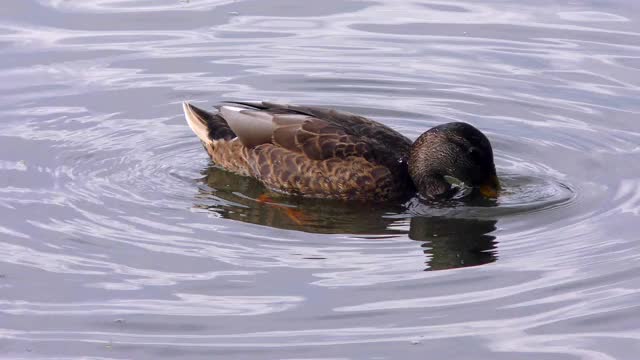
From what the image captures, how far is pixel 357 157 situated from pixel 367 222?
0.77 metres

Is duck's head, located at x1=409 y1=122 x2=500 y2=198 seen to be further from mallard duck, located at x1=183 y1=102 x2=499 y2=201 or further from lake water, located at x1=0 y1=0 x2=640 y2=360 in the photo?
lake water, located at x1=0 y1=0 x2=640 y2=360

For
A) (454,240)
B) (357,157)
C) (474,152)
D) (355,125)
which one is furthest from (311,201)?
(454,240)

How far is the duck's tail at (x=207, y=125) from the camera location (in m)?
13.0

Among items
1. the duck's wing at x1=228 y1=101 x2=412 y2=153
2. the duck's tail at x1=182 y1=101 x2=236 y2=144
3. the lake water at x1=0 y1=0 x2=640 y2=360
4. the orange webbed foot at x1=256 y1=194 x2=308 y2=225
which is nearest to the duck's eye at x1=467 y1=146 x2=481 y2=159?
the lake water at x1=0 y1=0 x2=640 y2=360

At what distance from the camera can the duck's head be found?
1188 cm

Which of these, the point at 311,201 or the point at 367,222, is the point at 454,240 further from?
the point at 311,201

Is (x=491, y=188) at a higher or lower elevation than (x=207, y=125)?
lower

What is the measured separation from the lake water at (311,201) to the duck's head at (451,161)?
222 millimetres

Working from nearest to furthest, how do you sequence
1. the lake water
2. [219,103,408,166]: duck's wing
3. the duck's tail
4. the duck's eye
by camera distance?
1. the lake water
2. the duck's eye
3. [219,103,408,166]: duck's wing
4. the duck's tail

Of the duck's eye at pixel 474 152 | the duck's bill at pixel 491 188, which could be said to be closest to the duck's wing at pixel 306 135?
the duck's eye at pixel 474 152

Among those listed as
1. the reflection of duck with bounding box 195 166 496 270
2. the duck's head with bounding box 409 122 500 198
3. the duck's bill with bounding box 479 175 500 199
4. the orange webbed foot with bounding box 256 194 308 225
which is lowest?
the orange webbed foot with bounding box 256 194 308 225

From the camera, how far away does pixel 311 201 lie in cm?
1209

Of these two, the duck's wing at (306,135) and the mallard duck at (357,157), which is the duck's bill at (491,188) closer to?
the mallard duck at (357,157)

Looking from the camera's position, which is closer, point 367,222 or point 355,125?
point 367,222
